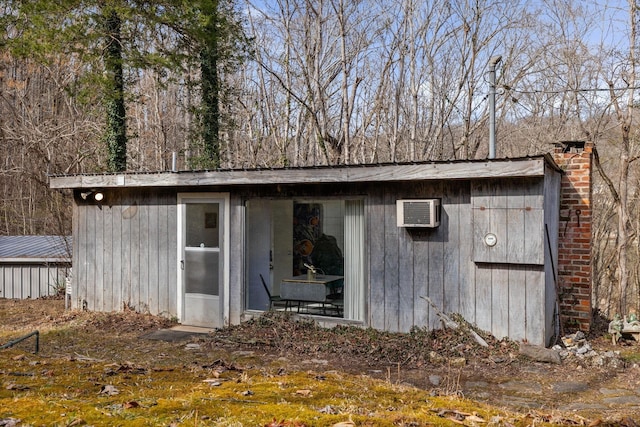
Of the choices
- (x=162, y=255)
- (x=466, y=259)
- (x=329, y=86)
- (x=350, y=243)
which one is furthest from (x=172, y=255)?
(x=329, y=86)

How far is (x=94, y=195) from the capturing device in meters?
8.10

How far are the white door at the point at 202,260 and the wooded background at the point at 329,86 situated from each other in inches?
153

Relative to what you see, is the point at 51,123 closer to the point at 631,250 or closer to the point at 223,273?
the point at 223,273

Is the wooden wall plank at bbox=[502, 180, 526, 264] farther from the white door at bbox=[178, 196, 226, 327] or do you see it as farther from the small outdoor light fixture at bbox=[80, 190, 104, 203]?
the small outdoor light fixture at bbox=[80, 190, 104, 203]

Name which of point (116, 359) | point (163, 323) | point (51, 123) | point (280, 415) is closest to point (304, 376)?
point (280, 415)

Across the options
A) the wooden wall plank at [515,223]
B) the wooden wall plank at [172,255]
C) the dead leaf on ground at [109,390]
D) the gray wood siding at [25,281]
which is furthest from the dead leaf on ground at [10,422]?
the gray wood siding at [25,281]

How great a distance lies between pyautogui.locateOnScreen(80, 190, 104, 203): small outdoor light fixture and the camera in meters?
7.95

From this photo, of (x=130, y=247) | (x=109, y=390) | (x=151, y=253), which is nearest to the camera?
(x=109, y=390)

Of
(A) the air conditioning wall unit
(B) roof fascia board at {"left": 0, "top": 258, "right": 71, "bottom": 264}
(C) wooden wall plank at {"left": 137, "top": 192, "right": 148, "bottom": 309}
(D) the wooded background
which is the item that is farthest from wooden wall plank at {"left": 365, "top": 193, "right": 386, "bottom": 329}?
(B) roof fascia board at {"left": 0, "top": 258, "right": 71, "bottom": 264}

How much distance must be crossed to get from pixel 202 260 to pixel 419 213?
3.26 m

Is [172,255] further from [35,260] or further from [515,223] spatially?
[515,223]

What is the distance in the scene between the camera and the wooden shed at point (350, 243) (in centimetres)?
554

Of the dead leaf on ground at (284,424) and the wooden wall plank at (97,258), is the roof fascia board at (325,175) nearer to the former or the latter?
the wooden wall plank at (97,258)

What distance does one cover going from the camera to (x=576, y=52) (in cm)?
1137
